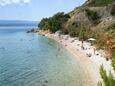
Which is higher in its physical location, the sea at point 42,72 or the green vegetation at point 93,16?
the green vegetation at point 93,16

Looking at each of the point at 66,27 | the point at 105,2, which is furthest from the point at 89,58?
the point at 105,2

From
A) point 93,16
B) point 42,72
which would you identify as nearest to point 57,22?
point 93,16

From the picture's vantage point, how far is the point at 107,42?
6234cm

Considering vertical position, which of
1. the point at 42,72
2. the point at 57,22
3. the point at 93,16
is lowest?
the point at 42,72

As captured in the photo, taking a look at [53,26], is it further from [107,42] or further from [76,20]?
[107,42]

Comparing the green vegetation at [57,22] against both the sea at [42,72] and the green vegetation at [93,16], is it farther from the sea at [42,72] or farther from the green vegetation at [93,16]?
the sea at [42,72]

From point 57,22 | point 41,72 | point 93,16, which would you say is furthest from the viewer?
point 57,22

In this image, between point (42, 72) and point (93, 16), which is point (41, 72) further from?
point (93, 16)

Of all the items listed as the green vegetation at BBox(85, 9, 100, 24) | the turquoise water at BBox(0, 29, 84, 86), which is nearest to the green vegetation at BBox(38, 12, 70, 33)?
the green vegetation at BBox(85, 9, 100, 24)

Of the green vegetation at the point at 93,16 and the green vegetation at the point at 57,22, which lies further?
the green vegetation at the point at 57,22

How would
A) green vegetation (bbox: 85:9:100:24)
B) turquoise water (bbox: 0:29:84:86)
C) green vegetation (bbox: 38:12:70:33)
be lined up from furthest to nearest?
green vegetation (bbox: 38:12:70:33) → green vegetation (bbox: 85:9:100:24) → turquoise water (bbox: 0:29:84:86)

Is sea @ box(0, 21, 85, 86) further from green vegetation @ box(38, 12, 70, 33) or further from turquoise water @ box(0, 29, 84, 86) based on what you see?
green vegetation @ box(38, 12, 70, 33)

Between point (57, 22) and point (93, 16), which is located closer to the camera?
point (93, 16)

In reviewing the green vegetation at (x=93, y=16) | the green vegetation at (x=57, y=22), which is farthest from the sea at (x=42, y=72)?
the green vegetation at (x=57, y=22)
